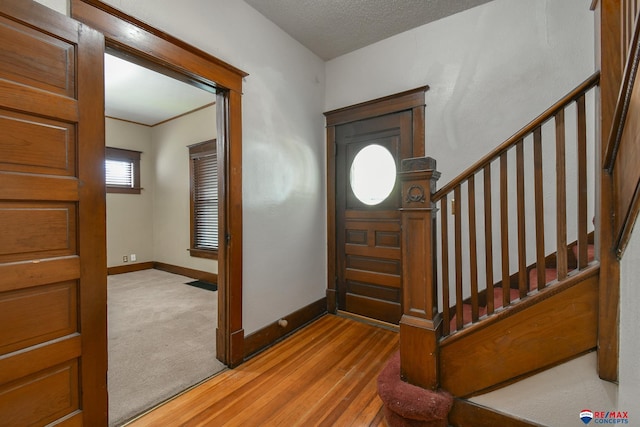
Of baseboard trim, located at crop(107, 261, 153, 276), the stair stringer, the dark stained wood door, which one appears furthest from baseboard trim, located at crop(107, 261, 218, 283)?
the stair stringer

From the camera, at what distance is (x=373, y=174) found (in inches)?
Result: 115

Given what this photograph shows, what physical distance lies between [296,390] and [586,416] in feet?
5.05

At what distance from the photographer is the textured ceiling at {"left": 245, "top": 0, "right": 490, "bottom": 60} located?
2295 mm

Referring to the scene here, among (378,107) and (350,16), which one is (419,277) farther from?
(350,16)

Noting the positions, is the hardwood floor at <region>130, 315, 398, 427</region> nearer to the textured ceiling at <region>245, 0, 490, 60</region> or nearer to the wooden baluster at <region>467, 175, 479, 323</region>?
the wooden baluster at <region>467, 175, 479, 323</region>

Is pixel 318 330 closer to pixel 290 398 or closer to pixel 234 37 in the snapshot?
pixel 290 398

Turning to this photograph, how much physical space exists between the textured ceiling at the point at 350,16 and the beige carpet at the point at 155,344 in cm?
298

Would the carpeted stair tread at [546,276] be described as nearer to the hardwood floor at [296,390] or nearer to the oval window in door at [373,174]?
the hardwood floor at [296,390]

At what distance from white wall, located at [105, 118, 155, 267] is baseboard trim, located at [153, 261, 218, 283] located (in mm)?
321

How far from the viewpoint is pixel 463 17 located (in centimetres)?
239

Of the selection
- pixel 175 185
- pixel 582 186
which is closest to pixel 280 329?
pixel 582 186

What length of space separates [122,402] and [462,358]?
207 cm

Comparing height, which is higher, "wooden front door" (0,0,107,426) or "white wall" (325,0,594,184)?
"white wall" (325,0,594,184)

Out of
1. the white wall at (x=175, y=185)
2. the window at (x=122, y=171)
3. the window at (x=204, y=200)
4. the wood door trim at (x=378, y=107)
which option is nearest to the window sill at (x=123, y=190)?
the window at (x=122, y=171)
